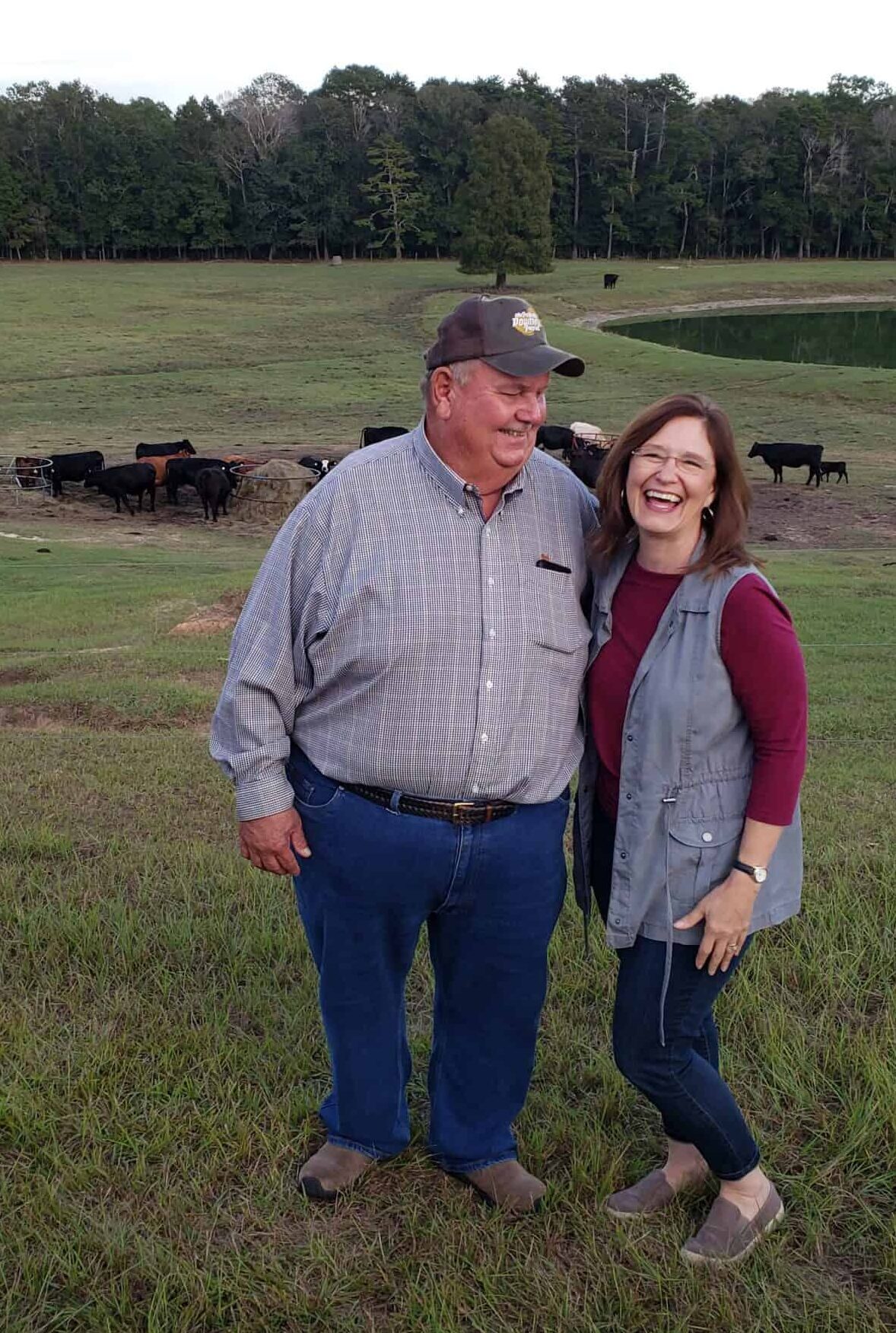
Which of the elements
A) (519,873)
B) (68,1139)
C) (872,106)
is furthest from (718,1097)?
(872,106)

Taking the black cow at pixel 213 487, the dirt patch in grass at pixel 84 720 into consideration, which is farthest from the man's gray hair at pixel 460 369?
the black cow at pixel 213 487

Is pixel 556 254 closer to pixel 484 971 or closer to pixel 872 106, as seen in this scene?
pixel 872 106

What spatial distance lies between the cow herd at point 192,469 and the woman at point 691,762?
810 inches

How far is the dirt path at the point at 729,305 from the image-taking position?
62.3 metres

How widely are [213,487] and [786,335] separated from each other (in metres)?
42.2

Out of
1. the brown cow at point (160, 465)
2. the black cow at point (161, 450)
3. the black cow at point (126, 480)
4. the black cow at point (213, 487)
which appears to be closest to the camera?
the black cow at point (213, 487)

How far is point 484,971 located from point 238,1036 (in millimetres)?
949

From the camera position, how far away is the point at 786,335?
193 ft

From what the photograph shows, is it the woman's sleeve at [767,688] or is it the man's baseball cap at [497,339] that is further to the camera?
the man's baseball cap at [497,339]

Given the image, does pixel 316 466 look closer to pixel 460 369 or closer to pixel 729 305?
pixel 460 369

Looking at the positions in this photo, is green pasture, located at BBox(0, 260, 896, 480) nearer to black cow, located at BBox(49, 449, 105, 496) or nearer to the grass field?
black cow, located at BBox(49, 449, 105, 496)

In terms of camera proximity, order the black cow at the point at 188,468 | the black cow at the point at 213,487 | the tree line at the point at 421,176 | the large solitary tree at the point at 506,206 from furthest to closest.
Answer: the tree line at the point at 421,176 < the large solitary tree at the point at 506,206 < the black cow at the point at 188,468 < the black cow at the point at 213,487

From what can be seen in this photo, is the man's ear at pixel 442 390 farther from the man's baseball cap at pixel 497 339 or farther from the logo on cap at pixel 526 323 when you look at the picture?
the logo on cap at pixel 526 323

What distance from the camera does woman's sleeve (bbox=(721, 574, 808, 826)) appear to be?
8.68 feet
